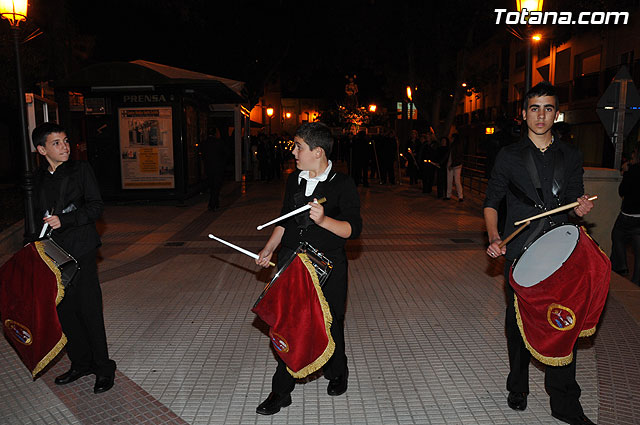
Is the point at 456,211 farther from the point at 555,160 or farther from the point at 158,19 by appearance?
the point at 158,19

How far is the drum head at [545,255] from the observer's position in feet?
9.46

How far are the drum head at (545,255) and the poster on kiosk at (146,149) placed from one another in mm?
11650

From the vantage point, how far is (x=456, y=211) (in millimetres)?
12711

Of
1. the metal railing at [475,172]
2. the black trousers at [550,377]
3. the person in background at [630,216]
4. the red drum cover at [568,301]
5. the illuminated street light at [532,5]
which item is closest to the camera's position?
the red drum cover at [568,301]

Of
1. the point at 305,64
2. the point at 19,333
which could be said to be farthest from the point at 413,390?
the point at 305,64

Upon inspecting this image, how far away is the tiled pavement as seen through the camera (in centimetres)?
345

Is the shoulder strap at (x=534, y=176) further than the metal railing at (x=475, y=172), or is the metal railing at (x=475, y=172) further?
the metal railing at (x=475, y=172)

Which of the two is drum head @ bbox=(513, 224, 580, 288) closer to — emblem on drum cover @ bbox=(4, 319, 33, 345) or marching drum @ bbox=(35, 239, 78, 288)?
marching drum @ bbox=(35, 239, 78, 288)

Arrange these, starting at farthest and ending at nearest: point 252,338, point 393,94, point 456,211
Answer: point 393,94
point 456,211
point 252,338

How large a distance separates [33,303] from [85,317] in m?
0.43

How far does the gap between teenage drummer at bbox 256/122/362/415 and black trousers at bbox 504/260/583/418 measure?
106cm

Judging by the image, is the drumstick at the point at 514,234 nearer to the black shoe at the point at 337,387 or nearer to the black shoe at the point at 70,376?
the black shoe at the point at 337,387

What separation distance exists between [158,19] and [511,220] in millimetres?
22416

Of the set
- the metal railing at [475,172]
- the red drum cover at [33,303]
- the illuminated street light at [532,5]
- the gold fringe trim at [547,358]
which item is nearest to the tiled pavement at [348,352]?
the red drum cover at [33,303]
